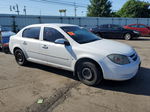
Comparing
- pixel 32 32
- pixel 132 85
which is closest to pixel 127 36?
pixel 132 85

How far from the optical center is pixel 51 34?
443 cm

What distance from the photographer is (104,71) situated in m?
3.55

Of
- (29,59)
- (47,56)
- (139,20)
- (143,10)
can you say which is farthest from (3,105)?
(143,10)

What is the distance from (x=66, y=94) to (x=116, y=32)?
420 inches

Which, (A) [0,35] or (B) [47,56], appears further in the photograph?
(A) [0,35]

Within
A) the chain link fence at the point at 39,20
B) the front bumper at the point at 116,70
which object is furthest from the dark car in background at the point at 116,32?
the front bumper at the point at 116,70

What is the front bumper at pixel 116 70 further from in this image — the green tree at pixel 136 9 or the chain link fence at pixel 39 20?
the green tree at pixel 136 9

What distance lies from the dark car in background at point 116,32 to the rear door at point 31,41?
9.44m

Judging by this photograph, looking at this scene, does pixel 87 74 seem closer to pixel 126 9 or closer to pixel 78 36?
pixel 78 36

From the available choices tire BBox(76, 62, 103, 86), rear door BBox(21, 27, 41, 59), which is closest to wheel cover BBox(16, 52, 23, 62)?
rear door BBox(21, 27, 41, 59)

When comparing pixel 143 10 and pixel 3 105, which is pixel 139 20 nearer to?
pixel 143 10

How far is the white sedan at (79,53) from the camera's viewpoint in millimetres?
3500

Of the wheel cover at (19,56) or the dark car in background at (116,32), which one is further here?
the dark car in background at (116,32)

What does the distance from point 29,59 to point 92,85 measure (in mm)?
2459
